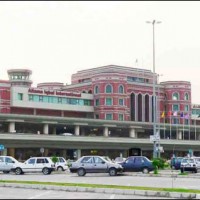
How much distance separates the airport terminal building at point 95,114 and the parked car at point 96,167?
139ft

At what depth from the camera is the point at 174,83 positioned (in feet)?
402

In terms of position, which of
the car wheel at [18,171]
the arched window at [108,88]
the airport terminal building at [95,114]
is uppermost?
the arched window at [108,88]

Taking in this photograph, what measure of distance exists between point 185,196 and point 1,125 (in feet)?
256

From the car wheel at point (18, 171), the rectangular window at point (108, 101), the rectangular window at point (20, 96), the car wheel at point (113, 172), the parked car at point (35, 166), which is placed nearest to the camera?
the car wheel at point (113, 172)

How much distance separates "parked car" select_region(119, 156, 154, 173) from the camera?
39.3 metres

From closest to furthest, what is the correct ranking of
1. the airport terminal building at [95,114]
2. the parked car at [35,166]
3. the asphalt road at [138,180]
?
1. the asphalt road at [138,180]
2. the parked car at [35,166]
3. the airport terminal building at [95,114]

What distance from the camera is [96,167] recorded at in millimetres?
36469

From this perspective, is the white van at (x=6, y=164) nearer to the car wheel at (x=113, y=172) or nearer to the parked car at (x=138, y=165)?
the parked car at (x=138, y=165)

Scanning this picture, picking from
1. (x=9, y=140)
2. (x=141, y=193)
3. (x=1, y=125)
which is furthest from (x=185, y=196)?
(x=1, y=125)

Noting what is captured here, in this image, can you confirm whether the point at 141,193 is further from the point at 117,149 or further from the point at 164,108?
the point at 164,108

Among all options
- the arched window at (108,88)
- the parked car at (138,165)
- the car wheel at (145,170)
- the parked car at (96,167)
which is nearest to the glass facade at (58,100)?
the arched window at (108,88)

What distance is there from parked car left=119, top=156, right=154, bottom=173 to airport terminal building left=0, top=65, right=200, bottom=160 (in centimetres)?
4079

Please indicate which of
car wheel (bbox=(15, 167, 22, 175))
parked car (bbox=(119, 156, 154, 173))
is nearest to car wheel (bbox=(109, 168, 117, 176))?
parked car (bbox=(119, 156, 154, 173))

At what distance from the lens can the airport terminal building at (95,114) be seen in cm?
8825
